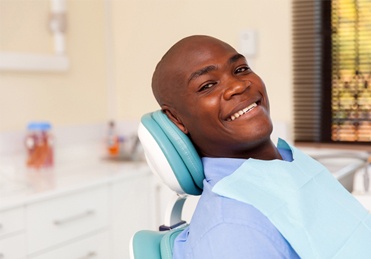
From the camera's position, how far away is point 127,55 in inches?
119

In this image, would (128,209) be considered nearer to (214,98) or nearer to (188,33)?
(188,33)

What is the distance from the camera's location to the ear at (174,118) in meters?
1.08

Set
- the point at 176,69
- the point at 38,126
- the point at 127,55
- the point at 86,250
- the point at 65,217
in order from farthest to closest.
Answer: the point at 127,55
the point at 38,126
the point at 86,250
the point at 65,217
the point at 176,69

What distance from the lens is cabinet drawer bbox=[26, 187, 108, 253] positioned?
1.95 m

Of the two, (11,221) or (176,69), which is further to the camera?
(11,221)

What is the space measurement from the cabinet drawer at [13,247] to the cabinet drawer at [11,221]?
1.2 inches

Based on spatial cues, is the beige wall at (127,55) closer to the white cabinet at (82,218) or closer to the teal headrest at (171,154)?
the white cabinet at (82,218)

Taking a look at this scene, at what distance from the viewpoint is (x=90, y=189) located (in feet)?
7.15

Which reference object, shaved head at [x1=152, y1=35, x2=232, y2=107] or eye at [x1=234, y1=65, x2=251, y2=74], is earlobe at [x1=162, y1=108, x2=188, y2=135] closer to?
shaved head at [x1=152, y1=35, x2=232, y2=107]

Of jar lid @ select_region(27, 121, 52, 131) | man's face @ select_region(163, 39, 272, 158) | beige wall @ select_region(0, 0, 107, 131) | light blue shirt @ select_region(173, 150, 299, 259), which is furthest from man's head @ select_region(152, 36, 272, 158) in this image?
beige wall @ select_region(0, 0, 107, 131)

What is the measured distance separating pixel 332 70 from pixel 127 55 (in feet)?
4.02

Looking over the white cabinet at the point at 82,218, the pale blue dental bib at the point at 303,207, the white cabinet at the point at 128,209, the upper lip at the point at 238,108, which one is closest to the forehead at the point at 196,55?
the upper lip at the point at 238,108

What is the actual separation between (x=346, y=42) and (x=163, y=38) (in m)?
1.01

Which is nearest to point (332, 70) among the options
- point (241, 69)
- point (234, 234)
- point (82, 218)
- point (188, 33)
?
point (188, 33)
